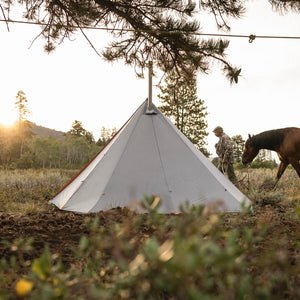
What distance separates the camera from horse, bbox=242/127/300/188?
23.4 feet

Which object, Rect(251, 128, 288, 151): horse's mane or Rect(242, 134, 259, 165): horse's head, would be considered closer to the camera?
Rect(251, 128, 288, 151): horse's mane

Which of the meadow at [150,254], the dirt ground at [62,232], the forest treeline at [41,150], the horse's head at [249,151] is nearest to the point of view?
the meadow at [150,254]

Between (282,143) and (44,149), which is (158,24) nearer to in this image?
(282,143)

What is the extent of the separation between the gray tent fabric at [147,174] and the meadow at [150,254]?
0.36m

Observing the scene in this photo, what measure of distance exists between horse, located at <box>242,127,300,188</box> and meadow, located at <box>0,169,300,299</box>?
122 cm

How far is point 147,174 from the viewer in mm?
4414

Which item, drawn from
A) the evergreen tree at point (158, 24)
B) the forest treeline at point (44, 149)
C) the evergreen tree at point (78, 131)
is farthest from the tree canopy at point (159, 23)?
the evergreen tree at point (78, 131)

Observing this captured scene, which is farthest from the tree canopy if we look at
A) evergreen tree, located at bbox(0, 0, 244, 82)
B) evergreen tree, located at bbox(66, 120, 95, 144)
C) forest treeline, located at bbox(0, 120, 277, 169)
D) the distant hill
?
the distant hill

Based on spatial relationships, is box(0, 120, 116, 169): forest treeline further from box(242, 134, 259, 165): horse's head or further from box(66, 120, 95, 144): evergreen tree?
box(242, 134, 259, 165): horse's head

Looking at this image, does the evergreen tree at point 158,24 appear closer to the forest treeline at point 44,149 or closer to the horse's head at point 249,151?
the horse's head at point 249,151

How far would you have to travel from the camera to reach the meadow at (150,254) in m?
0.85

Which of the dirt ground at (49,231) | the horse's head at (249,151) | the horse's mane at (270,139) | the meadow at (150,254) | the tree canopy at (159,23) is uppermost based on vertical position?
the tree canopy at (159,23)

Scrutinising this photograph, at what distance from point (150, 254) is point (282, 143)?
7294 millimetres

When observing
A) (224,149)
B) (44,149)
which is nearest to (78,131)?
(44,149)
